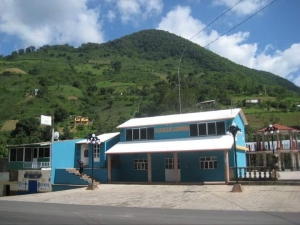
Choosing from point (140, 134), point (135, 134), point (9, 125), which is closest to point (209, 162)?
point (140, 134)

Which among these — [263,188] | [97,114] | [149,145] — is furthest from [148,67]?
[263,188]

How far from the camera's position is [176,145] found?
2672 cm

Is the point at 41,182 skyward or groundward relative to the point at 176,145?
groundward

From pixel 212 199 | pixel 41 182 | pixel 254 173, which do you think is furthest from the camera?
pixel 41 182

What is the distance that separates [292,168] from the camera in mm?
38656

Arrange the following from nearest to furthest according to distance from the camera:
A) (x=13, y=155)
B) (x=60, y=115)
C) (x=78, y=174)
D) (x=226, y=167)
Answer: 1. (x=226, y=167)
2. (x=78, y=174)
3. (x=13, y=155)
4. (x=60, y=115)

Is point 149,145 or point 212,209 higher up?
point 149,145

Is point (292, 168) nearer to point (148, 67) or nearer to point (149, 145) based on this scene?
point (149, 145)

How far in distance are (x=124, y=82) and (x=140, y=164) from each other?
78341mm

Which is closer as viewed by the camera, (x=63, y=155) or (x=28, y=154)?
(x=63, y=155)

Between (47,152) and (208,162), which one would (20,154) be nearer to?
(47,152)

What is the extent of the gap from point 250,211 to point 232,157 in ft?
40.7

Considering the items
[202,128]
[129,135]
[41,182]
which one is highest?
[202,128]

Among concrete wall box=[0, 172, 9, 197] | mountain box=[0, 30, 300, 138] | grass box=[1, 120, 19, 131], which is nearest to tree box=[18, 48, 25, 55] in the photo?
mountain box=[0, 30, 300, 138]
